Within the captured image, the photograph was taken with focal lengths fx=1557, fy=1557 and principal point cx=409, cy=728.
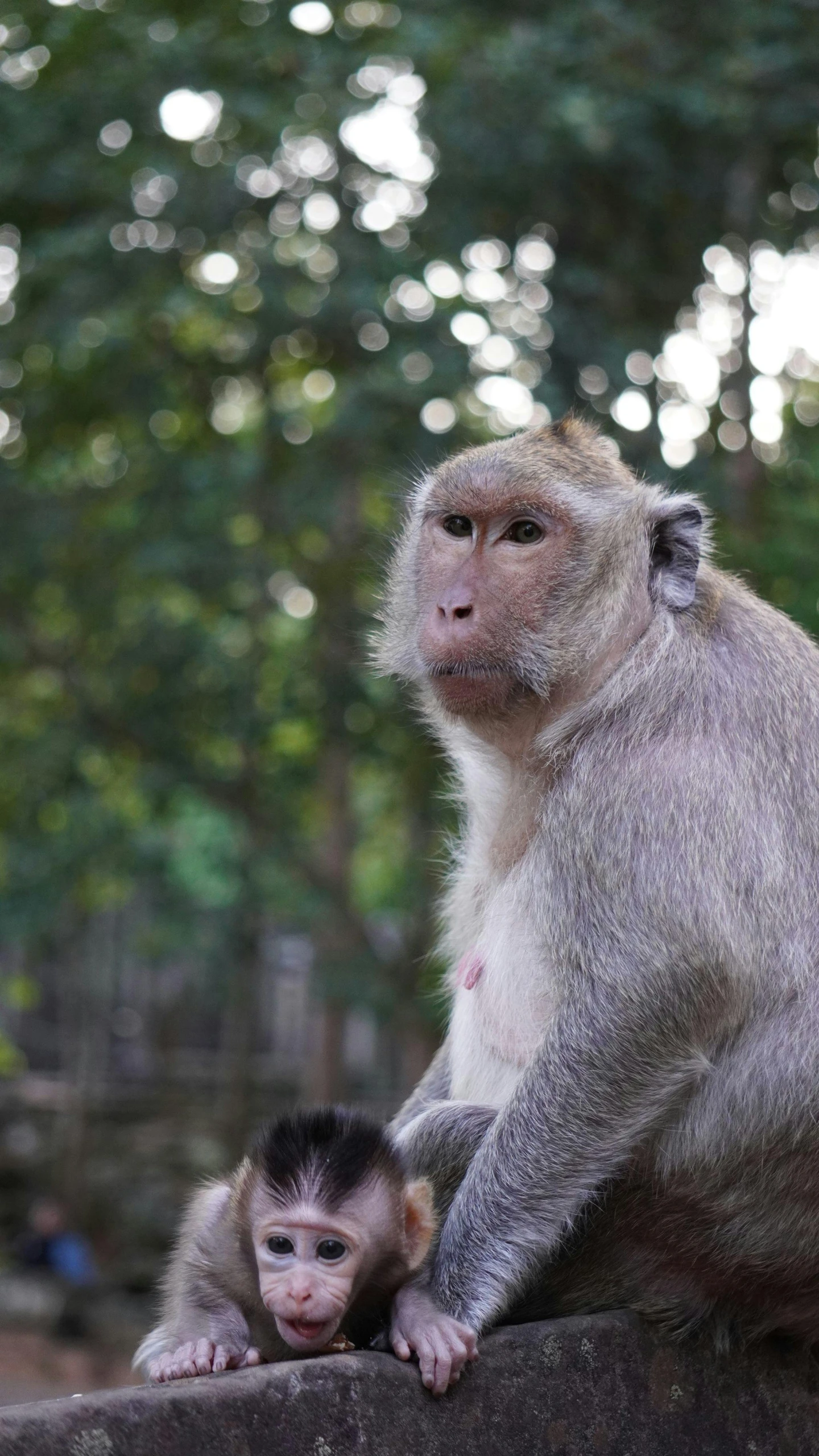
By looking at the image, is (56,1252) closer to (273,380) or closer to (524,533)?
(273,380)

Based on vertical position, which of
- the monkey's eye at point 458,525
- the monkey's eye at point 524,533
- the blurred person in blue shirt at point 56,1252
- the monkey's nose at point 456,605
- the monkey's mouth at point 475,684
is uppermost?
the monkey's eye at point 524,533

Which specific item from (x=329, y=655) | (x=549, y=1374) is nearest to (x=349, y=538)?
(x=329, y=655)

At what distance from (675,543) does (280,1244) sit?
1675 mm

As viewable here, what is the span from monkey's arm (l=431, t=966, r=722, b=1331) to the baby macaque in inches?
4.9

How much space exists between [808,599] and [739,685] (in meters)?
5.05

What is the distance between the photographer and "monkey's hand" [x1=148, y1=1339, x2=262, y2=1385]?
111 inches

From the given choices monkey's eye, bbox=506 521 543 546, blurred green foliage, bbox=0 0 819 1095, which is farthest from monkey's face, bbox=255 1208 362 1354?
blurred green foliage, bbox=0 0 819 1095

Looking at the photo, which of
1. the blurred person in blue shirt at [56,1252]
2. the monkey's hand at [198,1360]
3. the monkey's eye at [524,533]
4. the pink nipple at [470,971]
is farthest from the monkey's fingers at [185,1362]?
the blurred person in blue shirt at [56,1252]

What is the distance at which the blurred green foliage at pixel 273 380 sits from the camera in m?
7.70

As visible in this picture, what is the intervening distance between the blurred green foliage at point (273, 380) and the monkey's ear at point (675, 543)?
4.58 ft

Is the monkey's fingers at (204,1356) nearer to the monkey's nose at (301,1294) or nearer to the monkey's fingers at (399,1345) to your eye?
the monkey's nose at (301,1294)

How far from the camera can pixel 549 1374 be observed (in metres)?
2.79

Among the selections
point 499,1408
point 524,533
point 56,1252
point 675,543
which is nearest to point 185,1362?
point 499,1408

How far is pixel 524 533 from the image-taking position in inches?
132
